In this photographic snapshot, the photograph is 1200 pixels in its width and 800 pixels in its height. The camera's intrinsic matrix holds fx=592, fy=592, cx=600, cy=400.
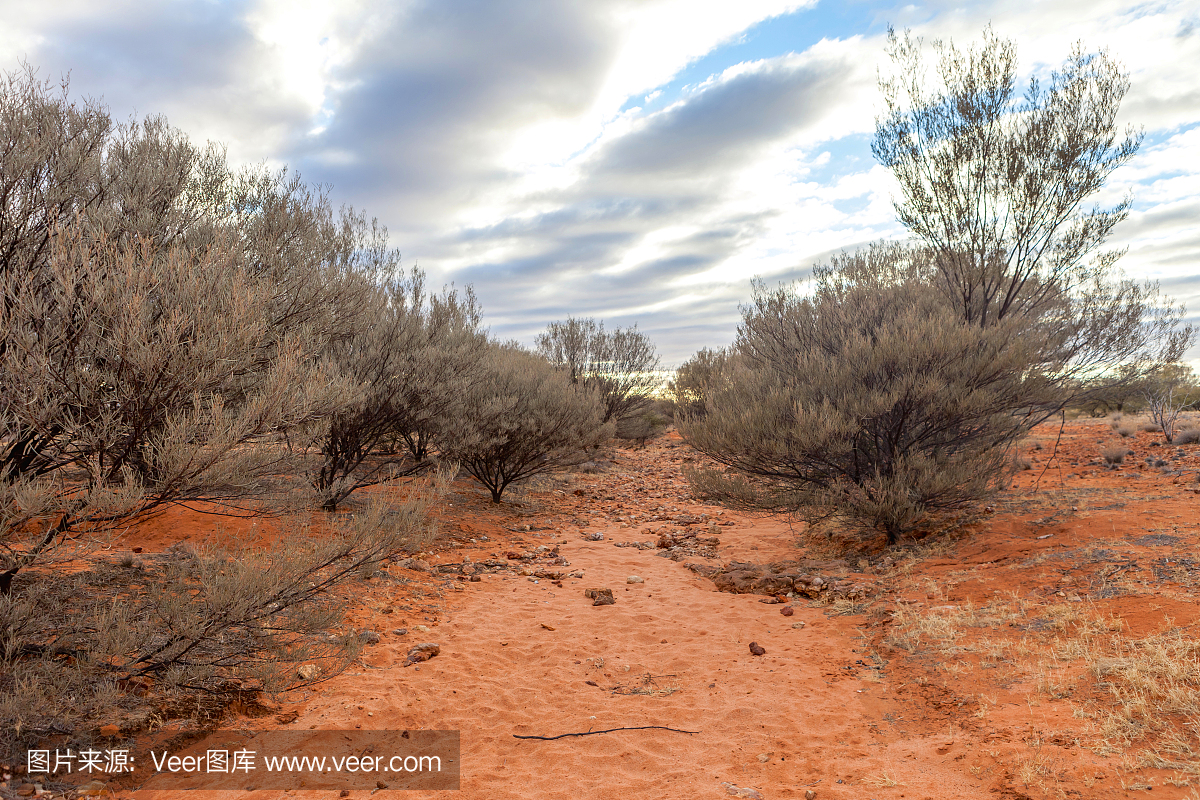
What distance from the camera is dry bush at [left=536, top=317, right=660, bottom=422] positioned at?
24.1 m

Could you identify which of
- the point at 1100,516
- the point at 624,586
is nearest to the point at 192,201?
the point at 624,586

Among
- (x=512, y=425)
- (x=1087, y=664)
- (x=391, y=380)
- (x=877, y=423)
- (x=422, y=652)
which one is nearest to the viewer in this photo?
(x=1087, y=664)

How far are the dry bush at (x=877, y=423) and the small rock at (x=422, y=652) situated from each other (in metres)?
4.34

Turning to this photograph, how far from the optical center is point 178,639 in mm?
3664

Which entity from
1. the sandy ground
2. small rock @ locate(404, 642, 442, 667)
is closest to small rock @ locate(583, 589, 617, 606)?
the sandy ground

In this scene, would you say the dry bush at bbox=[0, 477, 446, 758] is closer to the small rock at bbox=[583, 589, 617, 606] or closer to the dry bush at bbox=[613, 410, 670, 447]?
the small rock at bbox=[583, 589, 617, 606]

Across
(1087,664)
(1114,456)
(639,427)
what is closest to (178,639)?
(1087,664)

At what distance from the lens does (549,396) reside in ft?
41.7

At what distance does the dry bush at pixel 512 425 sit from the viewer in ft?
36.8

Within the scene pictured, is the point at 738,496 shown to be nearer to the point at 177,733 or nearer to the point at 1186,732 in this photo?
the point at 1186,732

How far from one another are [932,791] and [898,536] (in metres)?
5.92

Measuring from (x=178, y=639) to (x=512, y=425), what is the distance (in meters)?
8.09

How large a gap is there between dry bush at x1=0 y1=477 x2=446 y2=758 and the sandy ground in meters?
0.50

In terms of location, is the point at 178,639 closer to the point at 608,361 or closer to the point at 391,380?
the point at 391,380
